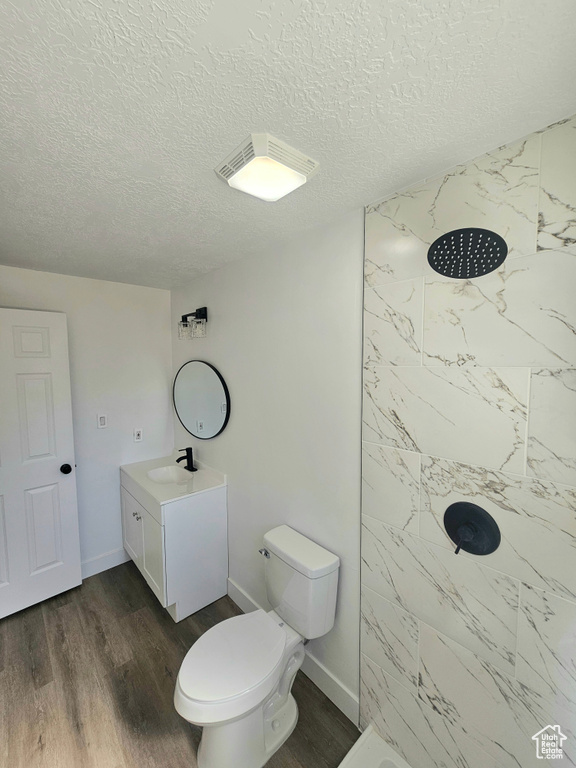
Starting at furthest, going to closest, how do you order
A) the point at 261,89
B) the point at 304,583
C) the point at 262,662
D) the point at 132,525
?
1. the point at 132,525
2. the point at 304,583
3. the point at 262,662
4. the point at 261,89

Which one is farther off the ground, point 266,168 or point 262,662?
point 266,168

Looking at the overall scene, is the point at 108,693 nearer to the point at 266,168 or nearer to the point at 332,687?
the point at 332,687

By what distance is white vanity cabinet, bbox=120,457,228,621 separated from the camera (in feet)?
6.34

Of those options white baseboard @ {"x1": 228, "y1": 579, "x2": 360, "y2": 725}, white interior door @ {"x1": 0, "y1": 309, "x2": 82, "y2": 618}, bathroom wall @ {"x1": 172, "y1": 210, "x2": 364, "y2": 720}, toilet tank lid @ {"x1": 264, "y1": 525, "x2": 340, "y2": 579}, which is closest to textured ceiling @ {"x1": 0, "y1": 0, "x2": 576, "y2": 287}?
bathroom wall @ {"x1": 172, "y1": 210, "x2": 364, "y2": 720}

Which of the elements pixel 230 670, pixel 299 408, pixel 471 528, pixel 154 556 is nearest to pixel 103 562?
pixel 154 556

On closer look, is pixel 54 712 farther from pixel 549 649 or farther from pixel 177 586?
pixel 549 649

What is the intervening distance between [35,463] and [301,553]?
6.19 feet

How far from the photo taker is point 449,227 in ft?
3.52

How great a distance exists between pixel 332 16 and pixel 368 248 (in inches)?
29.9

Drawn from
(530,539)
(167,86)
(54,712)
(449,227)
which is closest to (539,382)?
(530,539)

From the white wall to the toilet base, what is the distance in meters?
1.69

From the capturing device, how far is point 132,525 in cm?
235

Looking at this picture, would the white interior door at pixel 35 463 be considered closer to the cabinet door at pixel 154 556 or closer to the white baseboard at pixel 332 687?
the cabinet door at pixel 154 556

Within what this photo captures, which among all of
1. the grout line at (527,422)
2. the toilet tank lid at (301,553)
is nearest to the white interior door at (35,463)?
the toilet tank lid at (301,553)
